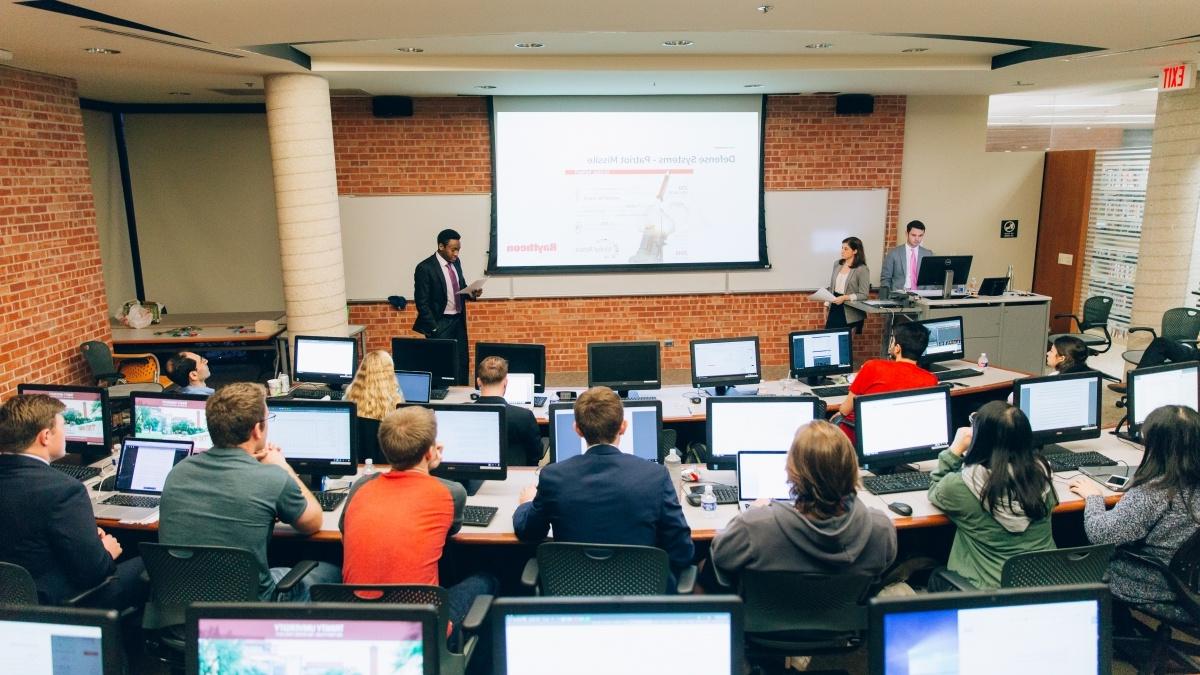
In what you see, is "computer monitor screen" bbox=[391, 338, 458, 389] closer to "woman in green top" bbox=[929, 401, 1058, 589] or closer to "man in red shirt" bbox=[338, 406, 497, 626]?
"man in red shirt" bbox=[338, 406, 497, 626]

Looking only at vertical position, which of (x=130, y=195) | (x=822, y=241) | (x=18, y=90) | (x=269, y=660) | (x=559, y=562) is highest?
(x=18, y=90)

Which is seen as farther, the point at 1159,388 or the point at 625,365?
the point at 625,365

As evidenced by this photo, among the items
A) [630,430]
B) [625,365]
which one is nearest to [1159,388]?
[630,430]

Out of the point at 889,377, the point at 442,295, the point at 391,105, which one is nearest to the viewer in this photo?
the point at 889,377

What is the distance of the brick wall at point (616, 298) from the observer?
8016 mm

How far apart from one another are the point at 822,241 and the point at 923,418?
495 centimetres

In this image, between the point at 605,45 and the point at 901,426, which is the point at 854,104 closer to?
the point at 605,45

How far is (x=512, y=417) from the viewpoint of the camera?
4.25 meters

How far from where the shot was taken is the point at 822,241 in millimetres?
8570

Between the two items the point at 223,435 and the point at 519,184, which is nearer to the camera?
the point at 223,435

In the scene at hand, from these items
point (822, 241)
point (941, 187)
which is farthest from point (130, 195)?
point (941, 187)

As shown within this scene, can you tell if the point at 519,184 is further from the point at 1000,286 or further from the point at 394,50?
the point at 1000,286

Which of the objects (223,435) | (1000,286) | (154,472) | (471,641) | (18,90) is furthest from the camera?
(1000,286)

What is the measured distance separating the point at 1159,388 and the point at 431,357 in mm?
4527
